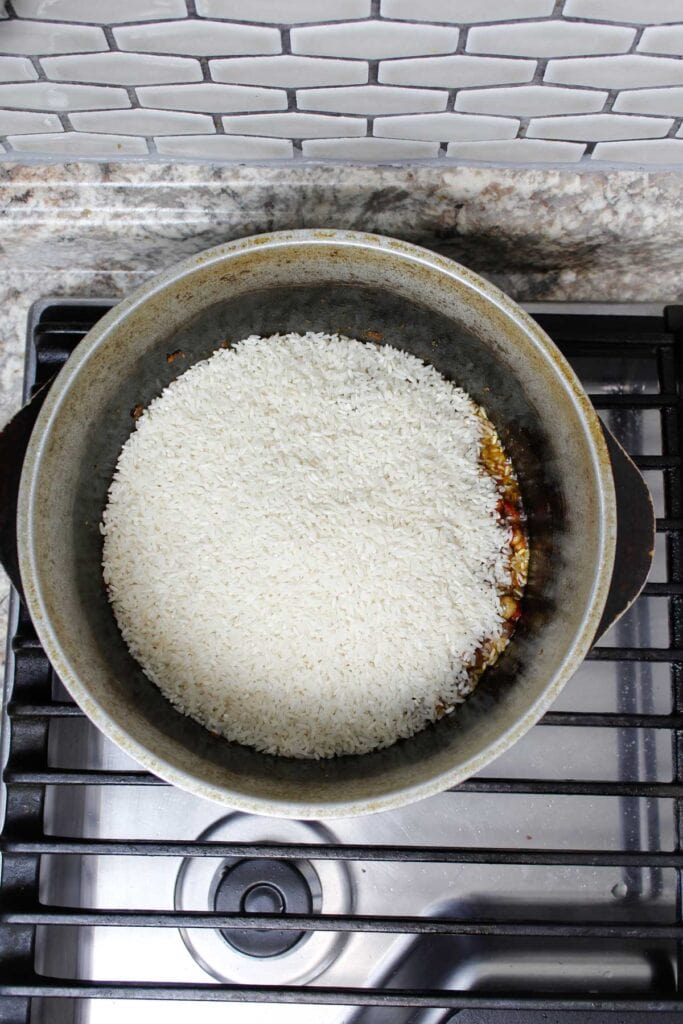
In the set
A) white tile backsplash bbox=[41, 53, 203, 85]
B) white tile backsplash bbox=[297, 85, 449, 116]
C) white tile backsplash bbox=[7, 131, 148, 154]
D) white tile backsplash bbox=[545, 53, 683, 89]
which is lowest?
white tile backsplash bbox=[545, 53, 683, 89]

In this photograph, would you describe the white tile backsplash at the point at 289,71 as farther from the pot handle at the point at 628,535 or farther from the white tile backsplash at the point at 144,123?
the pot handle at the point at 628,535

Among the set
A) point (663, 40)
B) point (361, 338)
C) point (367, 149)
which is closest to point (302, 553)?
point (361, 338)

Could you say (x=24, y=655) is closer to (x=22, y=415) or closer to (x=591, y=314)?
(x=22, y=415)

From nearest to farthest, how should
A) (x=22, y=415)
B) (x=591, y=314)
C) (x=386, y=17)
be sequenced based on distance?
(x=386, y=17)
(x=22, y=415)
(x=591, y=314)

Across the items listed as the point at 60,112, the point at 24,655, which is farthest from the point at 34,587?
the point at 60,112

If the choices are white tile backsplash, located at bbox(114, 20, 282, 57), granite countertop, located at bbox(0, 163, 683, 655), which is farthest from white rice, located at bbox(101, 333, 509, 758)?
white tile backsplash, located at bbox(114, 20, 282, 57)

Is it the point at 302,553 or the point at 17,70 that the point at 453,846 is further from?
the point at 17,70

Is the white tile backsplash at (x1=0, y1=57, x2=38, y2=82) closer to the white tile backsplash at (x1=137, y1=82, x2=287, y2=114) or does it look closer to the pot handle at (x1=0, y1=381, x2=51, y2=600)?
the white tile backsplash at (x1=137, y1=82, x2=287, y2=114)
